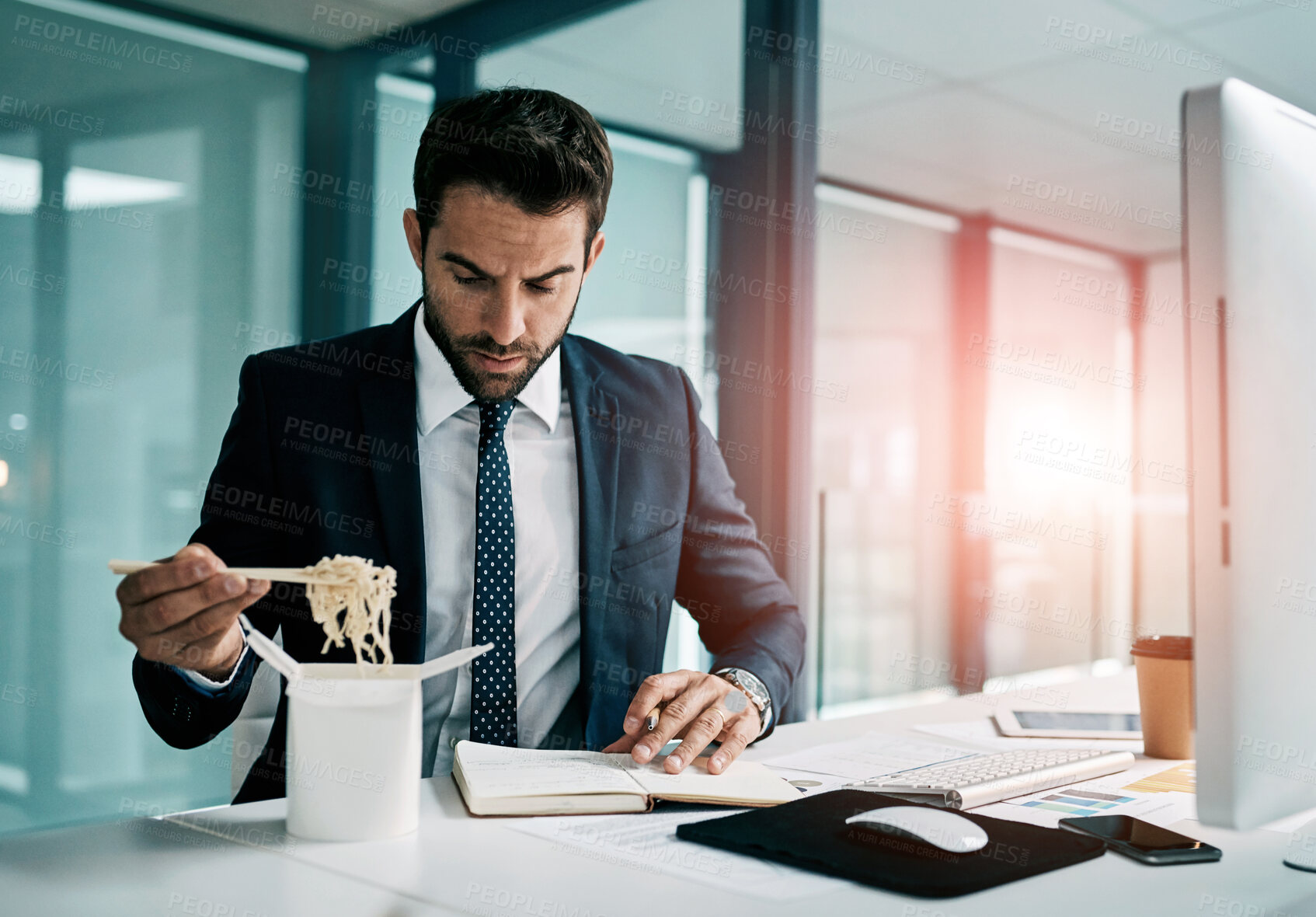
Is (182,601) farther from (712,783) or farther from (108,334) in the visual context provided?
(108,334)

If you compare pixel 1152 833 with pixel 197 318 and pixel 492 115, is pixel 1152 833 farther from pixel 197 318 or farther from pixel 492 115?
pixel 197 318

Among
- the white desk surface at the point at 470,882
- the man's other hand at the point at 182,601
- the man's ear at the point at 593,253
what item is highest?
the man's ear at the point at 593,253

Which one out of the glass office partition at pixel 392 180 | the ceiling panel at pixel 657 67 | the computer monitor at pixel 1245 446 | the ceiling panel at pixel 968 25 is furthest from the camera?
the ceiling panel at pixel 968 25

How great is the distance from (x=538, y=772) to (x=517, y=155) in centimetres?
83

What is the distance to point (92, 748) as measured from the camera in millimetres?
2482

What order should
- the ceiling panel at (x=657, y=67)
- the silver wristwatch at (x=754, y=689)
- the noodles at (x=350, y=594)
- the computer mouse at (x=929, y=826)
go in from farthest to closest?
the ceiling panel at (x=657, y=67) < the silver wristwatch at (x=754, y=689) < the noodles at (x=350, y=594) < the computer mouse at (x=929, y=826)

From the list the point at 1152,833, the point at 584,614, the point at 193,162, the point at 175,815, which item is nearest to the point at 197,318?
the point at 193,162

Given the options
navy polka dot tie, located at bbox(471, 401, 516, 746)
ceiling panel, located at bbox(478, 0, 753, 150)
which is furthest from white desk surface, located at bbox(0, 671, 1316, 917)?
ceiling panel, located at bbox(478, 0, 753, 150)

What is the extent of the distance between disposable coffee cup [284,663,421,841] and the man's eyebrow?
68 centimetres

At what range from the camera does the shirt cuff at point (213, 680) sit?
3.47 feet

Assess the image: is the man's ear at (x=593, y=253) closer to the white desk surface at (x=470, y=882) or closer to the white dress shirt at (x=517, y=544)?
the white dress shirt at (x=517, y=544)

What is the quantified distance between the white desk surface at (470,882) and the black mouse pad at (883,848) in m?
0.01

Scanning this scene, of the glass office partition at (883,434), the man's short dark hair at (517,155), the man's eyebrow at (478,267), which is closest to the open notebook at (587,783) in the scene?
the man's eyebrow at (478,267)

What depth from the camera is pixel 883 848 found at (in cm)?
83
